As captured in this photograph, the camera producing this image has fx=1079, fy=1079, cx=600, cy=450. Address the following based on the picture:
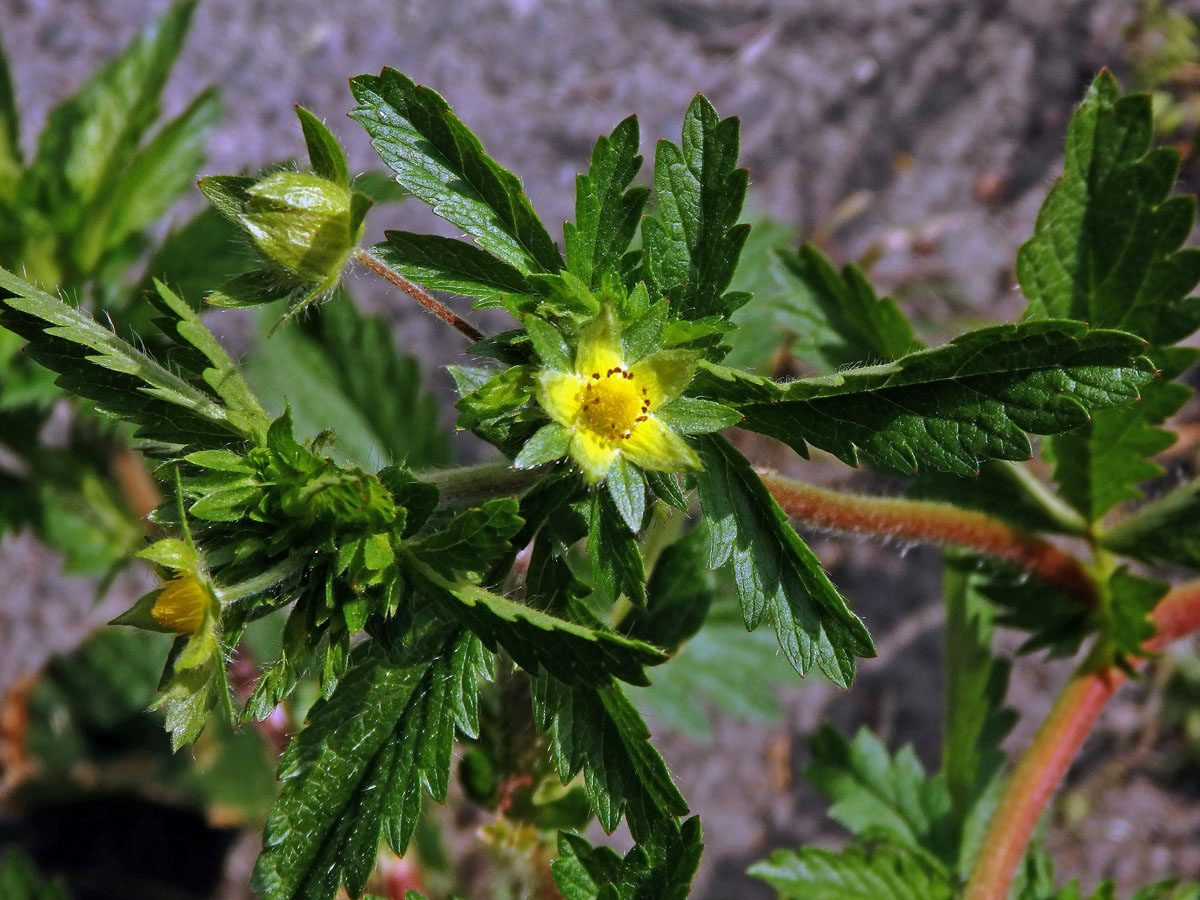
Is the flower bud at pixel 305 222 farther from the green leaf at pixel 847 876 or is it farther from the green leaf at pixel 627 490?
the green leaf at pixel 847 876

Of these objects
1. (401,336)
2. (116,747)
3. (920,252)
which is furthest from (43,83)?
(920,252)

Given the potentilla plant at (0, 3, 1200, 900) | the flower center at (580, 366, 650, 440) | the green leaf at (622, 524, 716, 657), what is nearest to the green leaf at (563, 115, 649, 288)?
the potentilla plant at (0, 3, 1200, 900)

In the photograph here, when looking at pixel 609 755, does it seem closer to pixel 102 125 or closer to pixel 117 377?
pixel 117 377

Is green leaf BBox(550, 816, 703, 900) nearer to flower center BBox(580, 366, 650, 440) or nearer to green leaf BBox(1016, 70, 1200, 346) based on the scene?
flower center BBox(580, 366, 650, 440)

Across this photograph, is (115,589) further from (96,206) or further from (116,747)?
(96,206)

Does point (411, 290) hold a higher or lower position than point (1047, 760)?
higher

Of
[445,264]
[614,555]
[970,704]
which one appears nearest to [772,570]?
[614,555]

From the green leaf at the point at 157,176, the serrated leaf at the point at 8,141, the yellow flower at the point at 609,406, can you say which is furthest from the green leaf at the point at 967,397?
the serrated leaf at the point at 8,141
